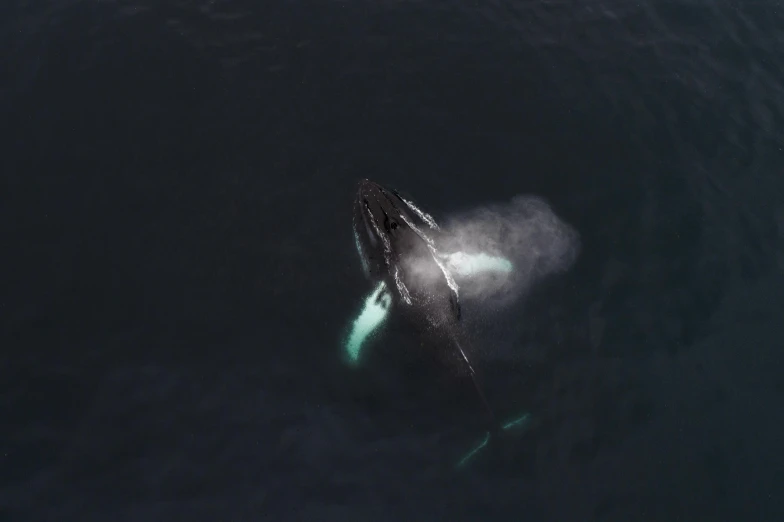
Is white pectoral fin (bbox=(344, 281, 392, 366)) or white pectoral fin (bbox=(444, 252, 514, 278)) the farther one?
white pectoral fin (bbox=(444, 252, 514, 278))

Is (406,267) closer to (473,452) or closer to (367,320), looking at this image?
(367,320)

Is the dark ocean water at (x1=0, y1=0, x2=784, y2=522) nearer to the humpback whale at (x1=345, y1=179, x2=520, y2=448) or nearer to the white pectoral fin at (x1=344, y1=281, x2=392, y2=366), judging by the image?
the white pectoral fin at (x1=344, y1=281, x2=392, y2=366)

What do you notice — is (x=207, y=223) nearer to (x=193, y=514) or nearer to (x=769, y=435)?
(x=193, y=514)

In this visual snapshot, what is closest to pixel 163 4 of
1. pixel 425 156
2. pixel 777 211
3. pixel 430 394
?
pixel 425 156

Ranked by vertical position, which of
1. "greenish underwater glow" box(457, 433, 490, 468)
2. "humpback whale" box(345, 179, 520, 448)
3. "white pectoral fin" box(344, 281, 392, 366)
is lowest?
"greenish underwater glow" box(457, 433, 490, 468)

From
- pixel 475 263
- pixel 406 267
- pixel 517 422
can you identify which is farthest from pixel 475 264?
pixel 517 422

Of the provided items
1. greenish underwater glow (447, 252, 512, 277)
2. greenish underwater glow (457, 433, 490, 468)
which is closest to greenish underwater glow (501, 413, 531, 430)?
greenish underwater glow (457, 433, 490, 468)
